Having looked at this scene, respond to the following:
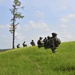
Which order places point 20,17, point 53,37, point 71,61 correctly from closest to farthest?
1. point 71,61
2. point 53,37
3. point 20,17

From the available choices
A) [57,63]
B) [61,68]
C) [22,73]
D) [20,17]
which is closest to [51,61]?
[57,63]

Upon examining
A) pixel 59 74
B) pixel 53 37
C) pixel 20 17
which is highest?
pixel 20 17

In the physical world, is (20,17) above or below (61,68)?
above

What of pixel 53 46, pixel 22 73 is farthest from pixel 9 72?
pixel 53 46

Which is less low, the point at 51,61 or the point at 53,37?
the point at 53,37

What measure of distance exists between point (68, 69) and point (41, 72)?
1.75 meters

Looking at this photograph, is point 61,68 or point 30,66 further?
point 30,66

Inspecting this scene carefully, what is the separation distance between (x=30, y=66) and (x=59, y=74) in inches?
167

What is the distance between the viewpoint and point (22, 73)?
1912cm

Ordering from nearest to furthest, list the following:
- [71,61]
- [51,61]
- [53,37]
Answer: [71,61]
[51,61]
[53,37]

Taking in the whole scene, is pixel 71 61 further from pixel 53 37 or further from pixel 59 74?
pixel 53 37

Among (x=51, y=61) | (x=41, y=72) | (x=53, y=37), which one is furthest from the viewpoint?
(x=53, y=37)

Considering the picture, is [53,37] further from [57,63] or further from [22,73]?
[22,73]

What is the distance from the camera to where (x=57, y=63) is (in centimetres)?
2236
